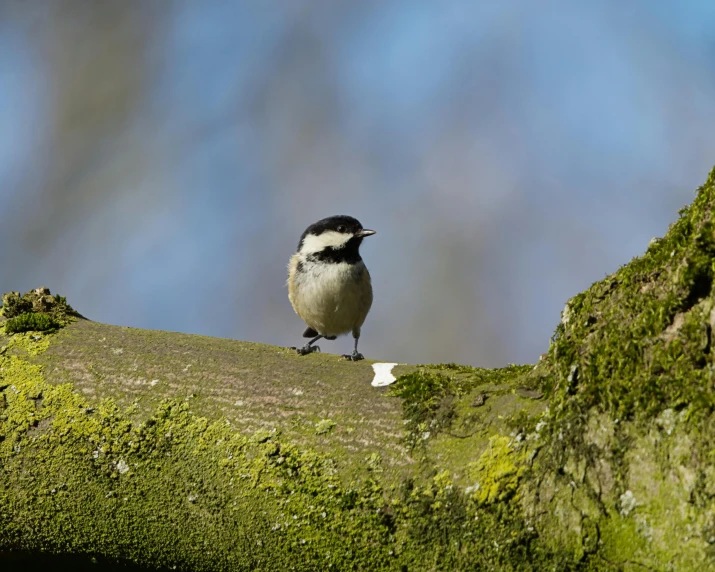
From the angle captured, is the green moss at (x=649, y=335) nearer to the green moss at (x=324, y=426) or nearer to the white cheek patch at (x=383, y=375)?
the white cheek patch at (x=383, y=375)

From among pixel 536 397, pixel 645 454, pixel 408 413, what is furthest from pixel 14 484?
pixel 645 454

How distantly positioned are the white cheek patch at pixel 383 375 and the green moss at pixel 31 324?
1227 millimetres

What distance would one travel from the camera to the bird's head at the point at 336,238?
195 inches

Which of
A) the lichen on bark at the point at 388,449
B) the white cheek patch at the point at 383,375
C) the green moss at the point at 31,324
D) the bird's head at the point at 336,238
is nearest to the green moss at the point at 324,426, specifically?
the lichen on bark at the point at 388,449

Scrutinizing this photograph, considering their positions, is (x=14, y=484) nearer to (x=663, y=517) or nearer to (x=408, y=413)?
(x=408, y=413)

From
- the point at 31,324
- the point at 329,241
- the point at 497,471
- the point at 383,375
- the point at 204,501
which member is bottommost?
the point at 204,501

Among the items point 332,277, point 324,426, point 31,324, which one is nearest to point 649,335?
point 324,426

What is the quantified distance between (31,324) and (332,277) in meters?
2.59

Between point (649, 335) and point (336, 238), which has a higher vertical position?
point (336, 238)

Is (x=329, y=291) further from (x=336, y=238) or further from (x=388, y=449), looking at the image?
(x=388, y=449)

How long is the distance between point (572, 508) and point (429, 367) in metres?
0.76

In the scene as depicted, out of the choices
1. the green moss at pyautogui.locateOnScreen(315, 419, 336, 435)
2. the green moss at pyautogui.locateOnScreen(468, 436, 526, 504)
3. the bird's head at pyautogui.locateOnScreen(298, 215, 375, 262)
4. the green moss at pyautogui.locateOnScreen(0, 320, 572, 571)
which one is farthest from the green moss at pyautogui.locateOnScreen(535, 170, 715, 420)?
the bird's head at pyautogui.locateOnScreen(298, 215, 375, 262)

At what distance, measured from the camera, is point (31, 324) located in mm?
2449

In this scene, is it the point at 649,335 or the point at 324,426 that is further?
the point at 324,426
